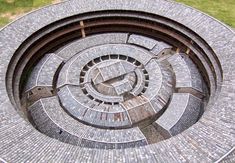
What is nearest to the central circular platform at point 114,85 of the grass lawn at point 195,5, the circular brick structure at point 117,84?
the circular brick structure at point 117,84

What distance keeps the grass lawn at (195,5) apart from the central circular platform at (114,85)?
2444 centimetres

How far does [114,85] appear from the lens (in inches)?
1693

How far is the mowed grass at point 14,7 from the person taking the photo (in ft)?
205

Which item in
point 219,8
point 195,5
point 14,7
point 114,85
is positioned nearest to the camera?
point 114,85

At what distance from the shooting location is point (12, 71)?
41.0 meters

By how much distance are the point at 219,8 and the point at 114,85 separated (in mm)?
39048

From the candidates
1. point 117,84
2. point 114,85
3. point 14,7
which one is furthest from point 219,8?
point 14,7

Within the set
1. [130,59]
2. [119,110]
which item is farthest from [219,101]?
[130,59]

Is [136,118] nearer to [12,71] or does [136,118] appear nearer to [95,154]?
[95,154]

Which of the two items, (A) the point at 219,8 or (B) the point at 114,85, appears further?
(A) the point at 219,8

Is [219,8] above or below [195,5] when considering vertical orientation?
below

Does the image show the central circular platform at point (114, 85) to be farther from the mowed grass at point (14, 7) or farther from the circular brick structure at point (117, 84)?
the mowed grass at point (14, 7)

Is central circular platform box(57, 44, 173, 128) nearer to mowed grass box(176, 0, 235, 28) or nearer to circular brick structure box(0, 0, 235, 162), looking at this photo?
circular brick structure box(0, 0, 235, 162)

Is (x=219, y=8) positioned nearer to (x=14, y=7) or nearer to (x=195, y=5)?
(x=195, y=5)
